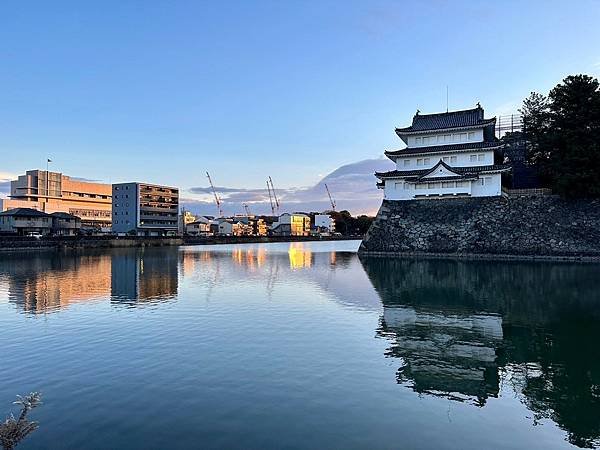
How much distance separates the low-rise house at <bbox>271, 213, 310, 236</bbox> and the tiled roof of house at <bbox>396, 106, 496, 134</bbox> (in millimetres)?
102528

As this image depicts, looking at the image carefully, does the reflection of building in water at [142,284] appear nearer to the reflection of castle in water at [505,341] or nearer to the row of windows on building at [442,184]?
the reflection of castle in water at [505,341]

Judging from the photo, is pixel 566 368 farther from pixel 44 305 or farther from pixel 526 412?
pixel 44 305

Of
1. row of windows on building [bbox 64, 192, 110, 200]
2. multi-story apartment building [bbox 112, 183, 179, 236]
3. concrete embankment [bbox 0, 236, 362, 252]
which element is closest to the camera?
concrete embankment [bbox 0, 236, 362, 252]

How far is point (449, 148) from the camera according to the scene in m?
48.0

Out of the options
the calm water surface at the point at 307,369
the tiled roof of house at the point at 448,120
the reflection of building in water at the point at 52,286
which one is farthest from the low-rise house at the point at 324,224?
the calm water surface at the point at 307,369

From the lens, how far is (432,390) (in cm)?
847

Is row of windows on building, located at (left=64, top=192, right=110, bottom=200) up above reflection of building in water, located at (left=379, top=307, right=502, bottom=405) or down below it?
above

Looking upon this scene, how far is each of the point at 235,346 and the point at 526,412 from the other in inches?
281

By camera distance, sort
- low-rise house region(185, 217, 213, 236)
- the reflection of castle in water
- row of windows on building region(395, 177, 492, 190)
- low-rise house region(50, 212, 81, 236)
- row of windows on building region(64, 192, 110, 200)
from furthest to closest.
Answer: low-rise house region(185, 217, 213, 236)
row of windows on building region(64, 192, 110, 200)
low-rise house region(50, 212, 81, 236)
row of windows on building region(395, 177, 492, 190)
the reflection of castle in water

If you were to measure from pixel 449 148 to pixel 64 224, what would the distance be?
6676 cm

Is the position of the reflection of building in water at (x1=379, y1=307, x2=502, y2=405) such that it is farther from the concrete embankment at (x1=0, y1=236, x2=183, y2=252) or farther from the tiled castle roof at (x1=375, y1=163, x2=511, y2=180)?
the concrete embankment at (x1=0, y1=236, x2=183, y2=252)

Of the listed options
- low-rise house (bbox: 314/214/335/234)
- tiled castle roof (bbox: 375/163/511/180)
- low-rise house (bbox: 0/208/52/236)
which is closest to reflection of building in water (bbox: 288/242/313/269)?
tiled castle roof (bbox: 375/163/511/180)

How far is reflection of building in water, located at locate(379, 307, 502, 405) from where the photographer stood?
343 inches

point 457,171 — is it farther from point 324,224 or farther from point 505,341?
point 324,224
